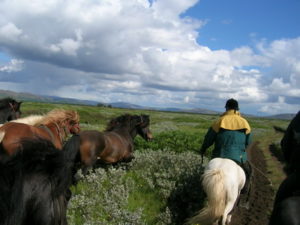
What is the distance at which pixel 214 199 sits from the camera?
7336mm

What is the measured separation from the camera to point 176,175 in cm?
991

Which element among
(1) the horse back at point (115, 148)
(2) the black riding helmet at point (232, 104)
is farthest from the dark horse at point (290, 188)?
(1) the horse back at point (115, 148)

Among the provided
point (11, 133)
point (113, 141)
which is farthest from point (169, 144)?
point (11, 133)

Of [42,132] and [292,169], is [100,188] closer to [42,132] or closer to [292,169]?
[42,132]

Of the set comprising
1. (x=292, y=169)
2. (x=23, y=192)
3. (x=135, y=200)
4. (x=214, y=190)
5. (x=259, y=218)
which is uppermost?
(x=292, y=169)

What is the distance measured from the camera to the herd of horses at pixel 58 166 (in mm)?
2891

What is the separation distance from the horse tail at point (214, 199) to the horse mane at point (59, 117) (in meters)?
4.59

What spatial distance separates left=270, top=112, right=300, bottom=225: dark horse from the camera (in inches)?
124

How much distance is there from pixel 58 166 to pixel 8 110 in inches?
375

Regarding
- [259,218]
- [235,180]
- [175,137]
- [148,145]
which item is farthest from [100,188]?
[175,137]

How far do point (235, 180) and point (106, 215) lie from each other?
2.87m

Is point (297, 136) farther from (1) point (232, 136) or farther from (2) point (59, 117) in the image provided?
(2) point (59, 117)

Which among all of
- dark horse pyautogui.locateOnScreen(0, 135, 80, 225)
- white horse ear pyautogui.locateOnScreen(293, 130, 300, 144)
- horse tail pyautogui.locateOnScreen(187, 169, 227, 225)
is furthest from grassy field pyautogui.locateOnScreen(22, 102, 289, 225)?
white horse ear pyautogui.locateOnScreen(293, 130, 300, 144)

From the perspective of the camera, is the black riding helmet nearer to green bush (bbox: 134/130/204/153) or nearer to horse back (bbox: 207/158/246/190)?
horse back (bbox: 207/158/246/190)
